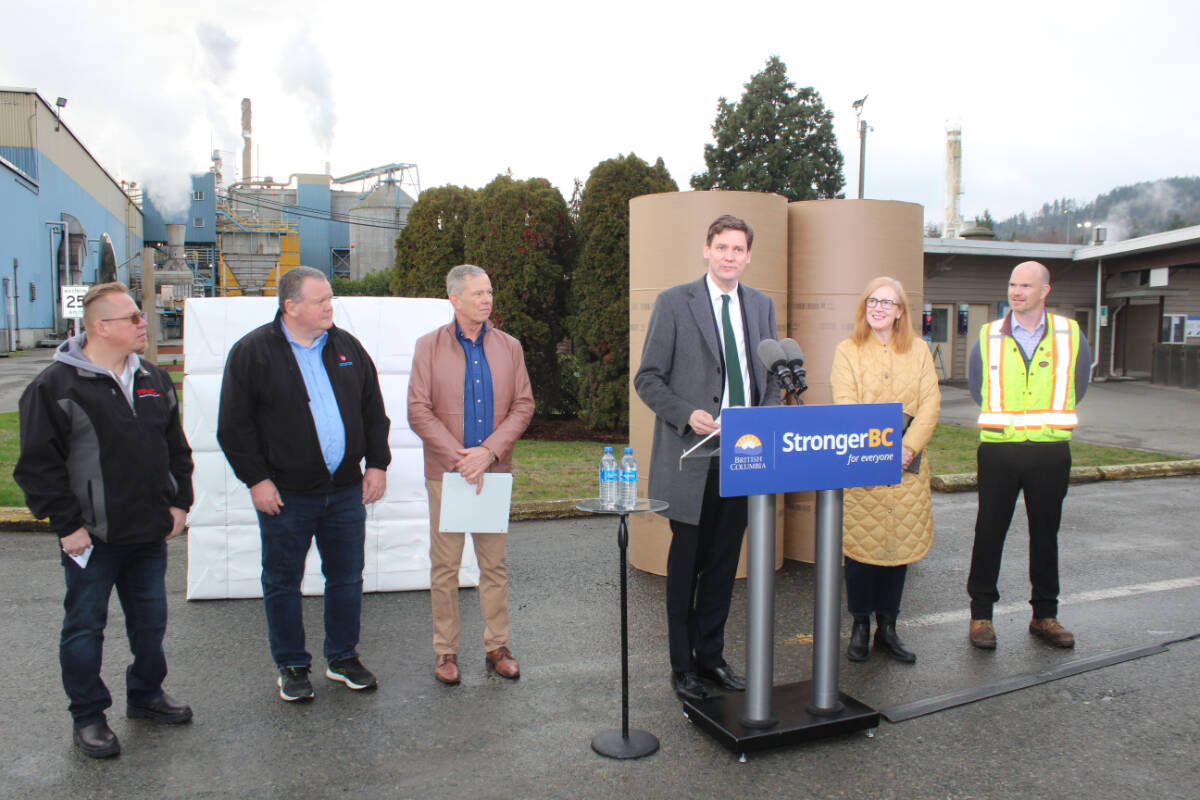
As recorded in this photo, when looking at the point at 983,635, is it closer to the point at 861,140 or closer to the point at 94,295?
the point at 94,295

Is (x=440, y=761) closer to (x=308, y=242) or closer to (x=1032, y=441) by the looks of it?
(x=1032, y=441)

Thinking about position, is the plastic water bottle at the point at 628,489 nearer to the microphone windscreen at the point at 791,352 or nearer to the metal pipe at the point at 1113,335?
the microphone windscreen at the point at 791,352

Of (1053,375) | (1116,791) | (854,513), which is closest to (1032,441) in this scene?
(1053,375)

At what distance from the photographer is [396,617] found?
202 inches

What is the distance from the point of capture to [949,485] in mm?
9070

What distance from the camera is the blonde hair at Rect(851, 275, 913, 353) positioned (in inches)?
174

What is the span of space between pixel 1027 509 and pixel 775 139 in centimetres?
4469

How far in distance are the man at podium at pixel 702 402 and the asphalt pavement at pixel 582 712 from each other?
37 cm

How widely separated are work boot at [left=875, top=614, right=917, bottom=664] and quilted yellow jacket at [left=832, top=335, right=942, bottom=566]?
0.41 metres

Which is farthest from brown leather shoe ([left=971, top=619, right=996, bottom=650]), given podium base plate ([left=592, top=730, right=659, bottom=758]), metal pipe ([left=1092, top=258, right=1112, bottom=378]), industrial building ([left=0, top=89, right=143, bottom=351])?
industrial building ([left=0, top=89, right=143, bottom=351])

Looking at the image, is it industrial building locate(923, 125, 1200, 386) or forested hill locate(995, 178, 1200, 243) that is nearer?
industrial building locate(923, 125, 1200, 386)

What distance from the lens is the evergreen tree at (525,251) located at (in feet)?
40.5

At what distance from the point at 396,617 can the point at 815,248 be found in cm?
375

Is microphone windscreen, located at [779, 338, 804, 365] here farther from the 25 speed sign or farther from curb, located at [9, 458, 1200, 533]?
the 25 speed sign
